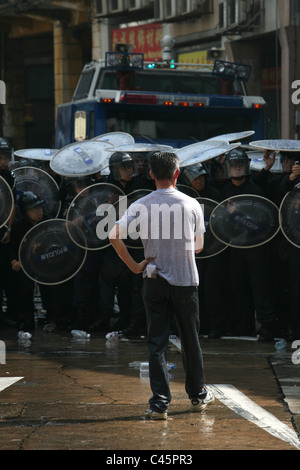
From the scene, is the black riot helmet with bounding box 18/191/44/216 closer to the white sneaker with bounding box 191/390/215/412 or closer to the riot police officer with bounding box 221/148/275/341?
the riot police officer with bounding box 221/148/275/341

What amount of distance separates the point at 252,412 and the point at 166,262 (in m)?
1.17

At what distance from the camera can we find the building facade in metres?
22.0

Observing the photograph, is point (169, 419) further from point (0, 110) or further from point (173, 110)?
point (0, 110)

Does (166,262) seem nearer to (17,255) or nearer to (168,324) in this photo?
(168,324)

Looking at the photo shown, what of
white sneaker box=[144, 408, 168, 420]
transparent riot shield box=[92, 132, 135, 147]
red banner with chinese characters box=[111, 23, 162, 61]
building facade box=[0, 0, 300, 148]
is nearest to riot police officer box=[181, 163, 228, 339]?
transparent riot shield box=[92, 132, 135, 147]

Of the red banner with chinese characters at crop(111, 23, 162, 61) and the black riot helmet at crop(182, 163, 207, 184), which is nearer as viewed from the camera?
the black riot helmet at crop(182, 163, 207, 184)

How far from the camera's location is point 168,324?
274 inches

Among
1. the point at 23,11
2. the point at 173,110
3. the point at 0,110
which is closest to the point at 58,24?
the point at 23,11

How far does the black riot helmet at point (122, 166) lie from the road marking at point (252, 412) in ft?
11.2

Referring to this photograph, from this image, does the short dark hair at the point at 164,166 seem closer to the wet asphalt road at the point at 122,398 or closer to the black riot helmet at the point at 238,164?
the wet asphalt road at the point at 122,398

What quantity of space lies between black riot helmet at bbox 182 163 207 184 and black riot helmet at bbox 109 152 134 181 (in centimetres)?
58

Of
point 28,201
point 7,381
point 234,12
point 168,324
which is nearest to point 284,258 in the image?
point 28,201

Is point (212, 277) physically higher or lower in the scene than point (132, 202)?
lower

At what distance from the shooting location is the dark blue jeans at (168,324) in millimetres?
6855
